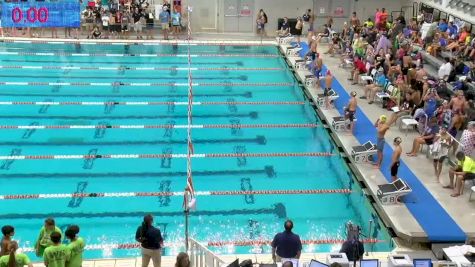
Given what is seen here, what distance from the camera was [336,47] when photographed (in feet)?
67.9

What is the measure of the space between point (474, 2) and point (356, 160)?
964 centimetres

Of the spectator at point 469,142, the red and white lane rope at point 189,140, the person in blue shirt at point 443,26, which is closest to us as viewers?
the red and white lane rope at point 189,140

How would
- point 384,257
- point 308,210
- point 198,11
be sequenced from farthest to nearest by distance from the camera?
point 198,11 → point 308,210 → point 384,257

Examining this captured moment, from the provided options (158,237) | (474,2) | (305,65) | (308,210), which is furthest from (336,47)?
(158,237)

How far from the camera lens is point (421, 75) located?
14.9 m

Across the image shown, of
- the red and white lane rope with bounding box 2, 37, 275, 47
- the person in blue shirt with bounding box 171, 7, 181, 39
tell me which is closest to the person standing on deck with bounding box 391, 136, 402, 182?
the red and white lane rope with bounding box 2, 37, 275, 47

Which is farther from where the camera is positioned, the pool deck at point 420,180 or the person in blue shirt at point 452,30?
the person in blue shirt at point 452,30

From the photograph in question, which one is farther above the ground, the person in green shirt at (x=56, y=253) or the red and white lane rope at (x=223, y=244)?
the person in green shirt at (x=56, y=253)

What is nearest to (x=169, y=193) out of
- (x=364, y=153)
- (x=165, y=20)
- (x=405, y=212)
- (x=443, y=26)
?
(x=364, y=153)

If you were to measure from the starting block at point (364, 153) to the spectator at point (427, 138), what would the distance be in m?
0.89

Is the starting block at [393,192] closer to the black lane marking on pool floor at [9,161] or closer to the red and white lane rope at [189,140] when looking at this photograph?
the red and white lane rope at [189,140]

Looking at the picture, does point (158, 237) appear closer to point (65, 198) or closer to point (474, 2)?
point (65, 198)

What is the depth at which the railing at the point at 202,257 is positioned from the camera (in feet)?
22.8

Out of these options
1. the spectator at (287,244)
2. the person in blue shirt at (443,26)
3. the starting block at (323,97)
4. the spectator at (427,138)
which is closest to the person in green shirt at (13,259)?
the spectator at (287,244)
